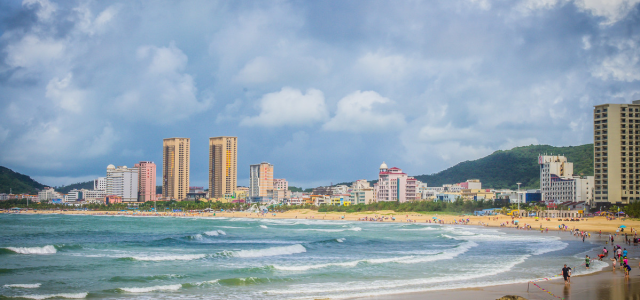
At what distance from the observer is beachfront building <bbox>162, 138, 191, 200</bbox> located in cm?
17975

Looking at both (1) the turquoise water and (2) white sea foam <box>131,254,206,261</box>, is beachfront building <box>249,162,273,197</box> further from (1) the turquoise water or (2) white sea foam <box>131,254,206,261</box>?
(2) white sea foam <box>131,254,206,261</box>

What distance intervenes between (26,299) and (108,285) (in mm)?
3296

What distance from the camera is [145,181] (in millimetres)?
188500

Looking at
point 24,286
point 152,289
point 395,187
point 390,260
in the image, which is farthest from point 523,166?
point 24,286

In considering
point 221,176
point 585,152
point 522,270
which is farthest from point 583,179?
point 221,176

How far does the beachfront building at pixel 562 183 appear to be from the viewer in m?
95.7

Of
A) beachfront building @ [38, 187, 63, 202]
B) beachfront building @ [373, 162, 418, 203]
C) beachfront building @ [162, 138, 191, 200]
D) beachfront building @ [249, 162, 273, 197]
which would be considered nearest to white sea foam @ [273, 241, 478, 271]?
beachfront building @ [373, 162, 418, 203]

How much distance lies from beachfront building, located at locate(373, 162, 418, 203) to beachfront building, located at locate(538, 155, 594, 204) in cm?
3085

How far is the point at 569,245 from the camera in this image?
3684 cm

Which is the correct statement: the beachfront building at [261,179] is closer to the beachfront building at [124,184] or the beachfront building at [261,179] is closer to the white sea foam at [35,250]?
the beachfront building at [124,184]

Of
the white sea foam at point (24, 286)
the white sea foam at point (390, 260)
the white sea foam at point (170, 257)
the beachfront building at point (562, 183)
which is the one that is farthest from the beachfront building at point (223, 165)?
the white sea foam at point (24, 286)

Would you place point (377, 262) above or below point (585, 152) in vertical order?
below

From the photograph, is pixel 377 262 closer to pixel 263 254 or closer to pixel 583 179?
pixel 263 254

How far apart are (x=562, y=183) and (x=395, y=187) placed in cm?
3861
